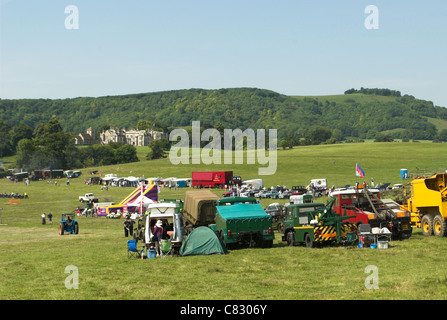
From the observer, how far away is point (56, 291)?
1409 centimetres

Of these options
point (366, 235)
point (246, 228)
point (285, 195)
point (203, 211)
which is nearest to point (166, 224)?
point (246, 228)

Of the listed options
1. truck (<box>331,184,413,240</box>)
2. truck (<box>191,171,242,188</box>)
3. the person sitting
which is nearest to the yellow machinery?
truck (<box>331,184,413,240</box>)

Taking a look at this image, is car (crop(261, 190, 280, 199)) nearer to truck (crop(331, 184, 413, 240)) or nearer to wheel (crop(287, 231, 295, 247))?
truck (crop(331, 184, 413, 240))

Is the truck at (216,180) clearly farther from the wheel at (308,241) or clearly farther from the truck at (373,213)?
the wheel at (308,241)

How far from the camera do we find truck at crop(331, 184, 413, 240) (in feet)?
76.6

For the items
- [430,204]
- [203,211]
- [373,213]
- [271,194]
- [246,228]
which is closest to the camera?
[246,228]

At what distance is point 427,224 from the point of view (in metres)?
25.5

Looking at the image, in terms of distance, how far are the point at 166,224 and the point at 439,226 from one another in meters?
12.7

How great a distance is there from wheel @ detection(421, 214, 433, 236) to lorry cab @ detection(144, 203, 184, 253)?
11.9 m

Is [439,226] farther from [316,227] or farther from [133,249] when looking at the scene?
[133,249]

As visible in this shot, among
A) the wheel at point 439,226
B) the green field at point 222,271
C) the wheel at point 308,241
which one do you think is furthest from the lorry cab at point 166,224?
the wheel at point 439,226

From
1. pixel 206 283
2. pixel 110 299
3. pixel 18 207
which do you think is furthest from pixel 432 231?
pixel 18 207

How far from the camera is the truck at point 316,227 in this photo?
2219cm
